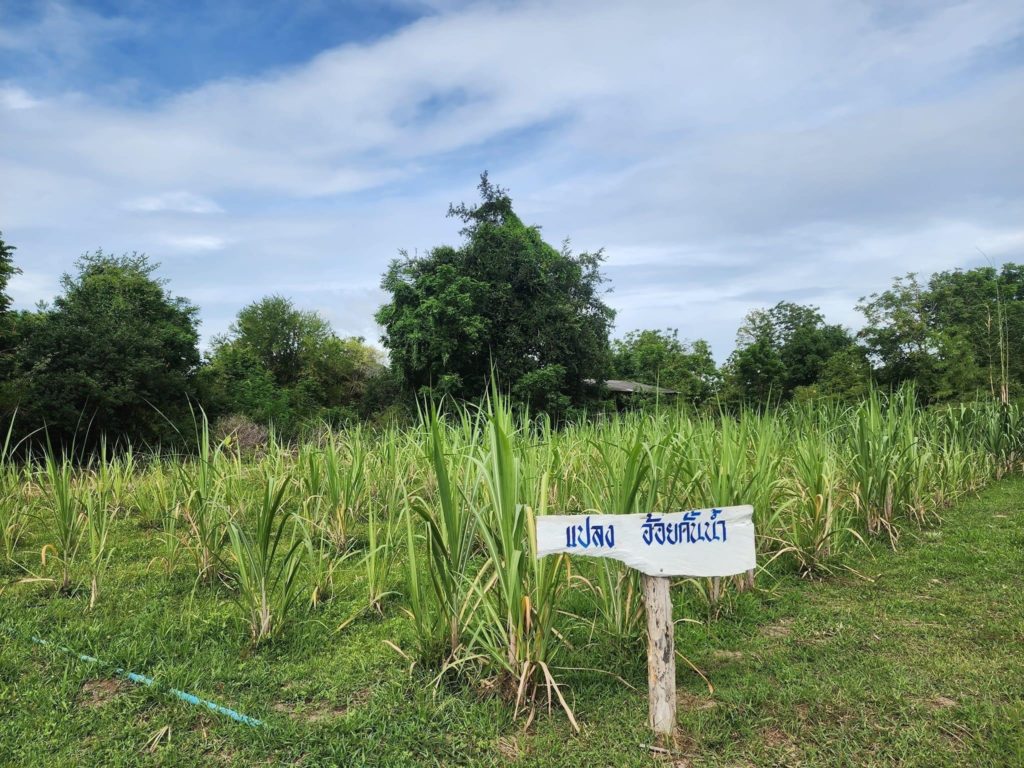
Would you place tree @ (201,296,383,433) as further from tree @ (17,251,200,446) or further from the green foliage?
the green foliage

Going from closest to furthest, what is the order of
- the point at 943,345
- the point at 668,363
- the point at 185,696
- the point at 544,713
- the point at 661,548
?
the point at 661,548
the point at 544,713
the point at 185,696
the point at 943,345
the point at 668,363

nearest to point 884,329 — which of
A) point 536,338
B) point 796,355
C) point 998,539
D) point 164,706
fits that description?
point 796,355

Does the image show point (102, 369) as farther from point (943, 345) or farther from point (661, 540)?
point (943, 345)

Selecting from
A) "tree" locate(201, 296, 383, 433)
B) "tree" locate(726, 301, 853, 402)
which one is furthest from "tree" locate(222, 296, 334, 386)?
"tree" locate(726, 301, 853, 402)

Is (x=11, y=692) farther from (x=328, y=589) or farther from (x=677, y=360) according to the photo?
(x=677, y=360)

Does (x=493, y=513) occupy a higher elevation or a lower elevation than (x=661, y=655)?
higher

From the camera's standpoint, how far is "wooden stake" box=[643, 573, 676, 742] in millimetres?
2021

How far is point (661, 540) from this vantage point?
2.00 metres

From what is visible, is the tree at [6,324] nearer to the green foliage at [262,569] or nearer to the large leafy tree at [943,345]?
the green foliage at [262,569]

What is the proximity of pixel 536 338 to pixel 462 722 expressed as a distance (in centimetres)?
1680

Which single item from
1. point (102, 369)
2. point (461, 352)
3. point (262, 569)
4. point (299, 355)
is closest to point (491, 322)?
point (461, 352)

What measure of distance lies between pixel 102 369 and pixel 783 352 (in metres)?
25.7

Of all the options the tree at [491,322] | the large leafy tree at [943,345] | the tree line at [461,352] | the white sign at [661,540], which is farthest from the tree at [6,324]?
the large leafy tree at [943,345]

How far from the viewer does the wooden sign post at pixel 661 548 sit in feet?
6.51
